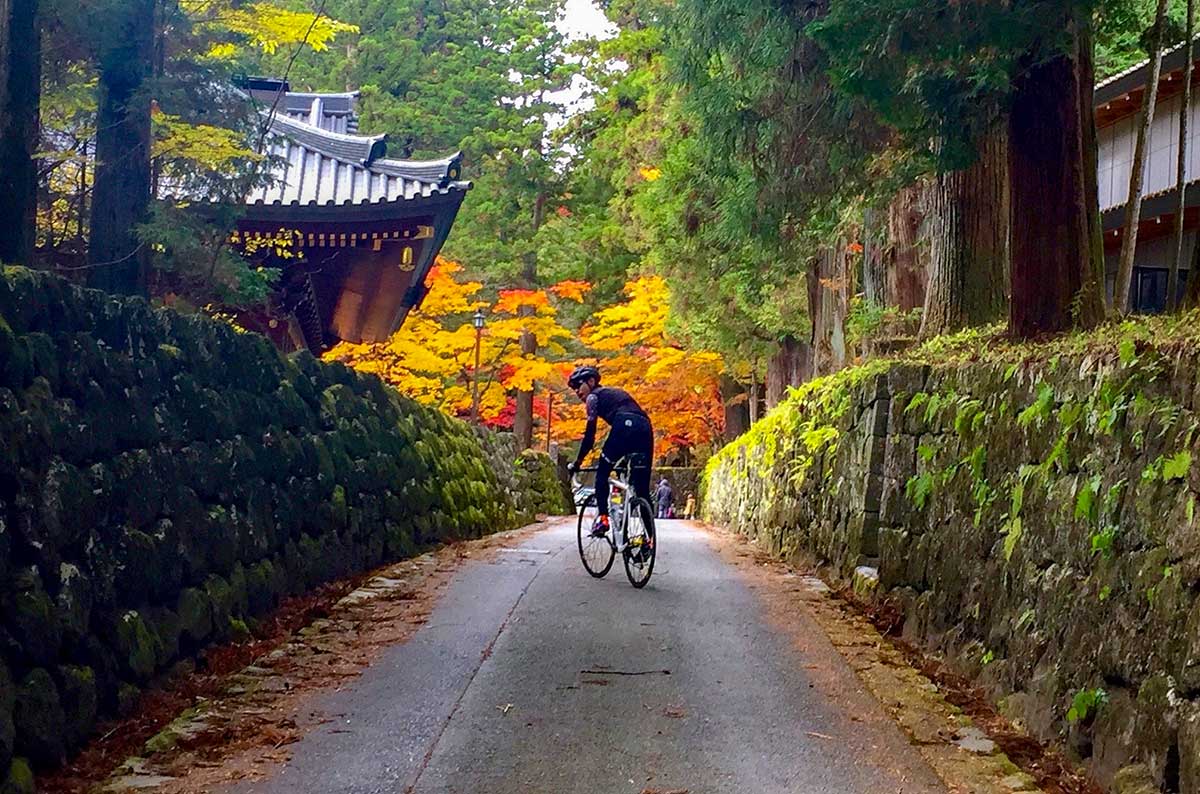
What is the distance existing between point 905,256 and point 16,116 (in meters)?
8.42

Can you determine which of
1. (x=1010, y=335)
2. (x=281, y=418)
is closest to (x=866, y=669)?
(x=1010, y=335)

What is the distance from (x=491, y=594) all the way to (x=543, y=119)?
24042 mm

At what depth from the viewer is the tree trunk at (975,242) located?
9578mm

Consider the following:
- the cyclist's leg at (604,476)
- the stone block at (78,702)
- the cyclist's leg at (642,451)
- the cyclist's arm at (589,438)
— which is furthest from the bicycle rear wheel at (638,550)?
the stone block at (78,702)

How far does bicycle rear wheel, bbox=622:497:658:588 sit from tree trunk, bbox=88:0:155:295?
405 cm

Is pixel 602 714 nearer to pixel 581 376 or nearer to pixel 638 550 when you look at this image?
pixel 638 550

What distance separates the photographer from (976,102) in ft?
22.2

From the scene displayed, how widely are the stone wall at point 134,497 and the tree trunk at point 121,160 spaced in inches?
48.6

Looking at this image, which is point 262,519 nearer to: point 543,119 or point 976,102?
point 976,102

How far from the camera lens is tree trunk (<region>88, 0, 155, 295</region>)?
7836 mm

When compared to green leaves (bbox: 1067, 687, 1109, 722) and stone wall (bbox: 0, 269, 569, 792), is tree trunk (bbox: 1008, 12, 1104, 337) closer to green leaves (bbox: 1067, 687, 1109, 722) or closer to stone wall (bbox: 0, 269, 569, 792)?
green leaves (bbox: 1067, 687, 1109, 722)

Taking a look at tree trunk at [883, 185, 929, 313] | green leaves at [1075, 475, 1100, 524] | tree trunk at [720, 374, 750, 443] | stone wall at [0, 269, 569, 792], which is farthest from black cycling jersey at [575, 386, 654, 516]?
tree trunk at [720, 374, 750, 443]

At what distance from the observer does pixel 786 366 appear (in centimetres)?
2184

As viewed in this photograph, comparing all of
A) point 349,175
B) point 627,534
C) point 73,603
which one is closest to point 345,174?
point 349,175
